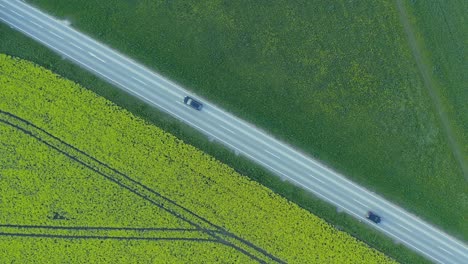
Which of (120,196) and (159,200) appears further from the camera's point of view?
(159,200)

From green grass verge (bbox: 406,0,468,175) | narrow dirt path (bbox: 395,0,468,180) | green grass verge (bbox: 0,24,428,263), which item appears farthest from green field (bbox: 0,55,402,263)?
green grass verge (bbox: 406,0,468,175)

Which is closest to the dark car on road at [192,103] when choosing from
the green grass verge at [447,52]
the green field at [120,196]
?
the green field at [120,196]

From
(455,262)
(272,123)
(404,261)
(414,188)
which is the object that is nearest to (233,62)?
(272,123)

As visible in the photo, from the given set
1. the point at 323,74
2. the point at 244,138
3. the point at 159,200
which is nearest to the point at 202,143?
the point at 244,138

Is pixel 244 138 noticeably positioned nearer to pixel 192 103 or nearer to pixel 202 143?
pixel 202 143

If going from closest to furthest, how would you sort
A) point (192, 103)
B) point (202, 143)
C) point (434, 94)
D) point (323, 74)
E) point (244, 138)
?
1. point (192, 103)
2. point (202, 143)
3. point (244, 138)
4. point (323, 74)
5. point (434, 94)

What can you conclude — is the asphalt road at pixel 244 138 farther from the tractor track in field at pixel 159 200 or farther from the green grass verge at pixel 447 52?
the green grass verge at pixel 447 52
